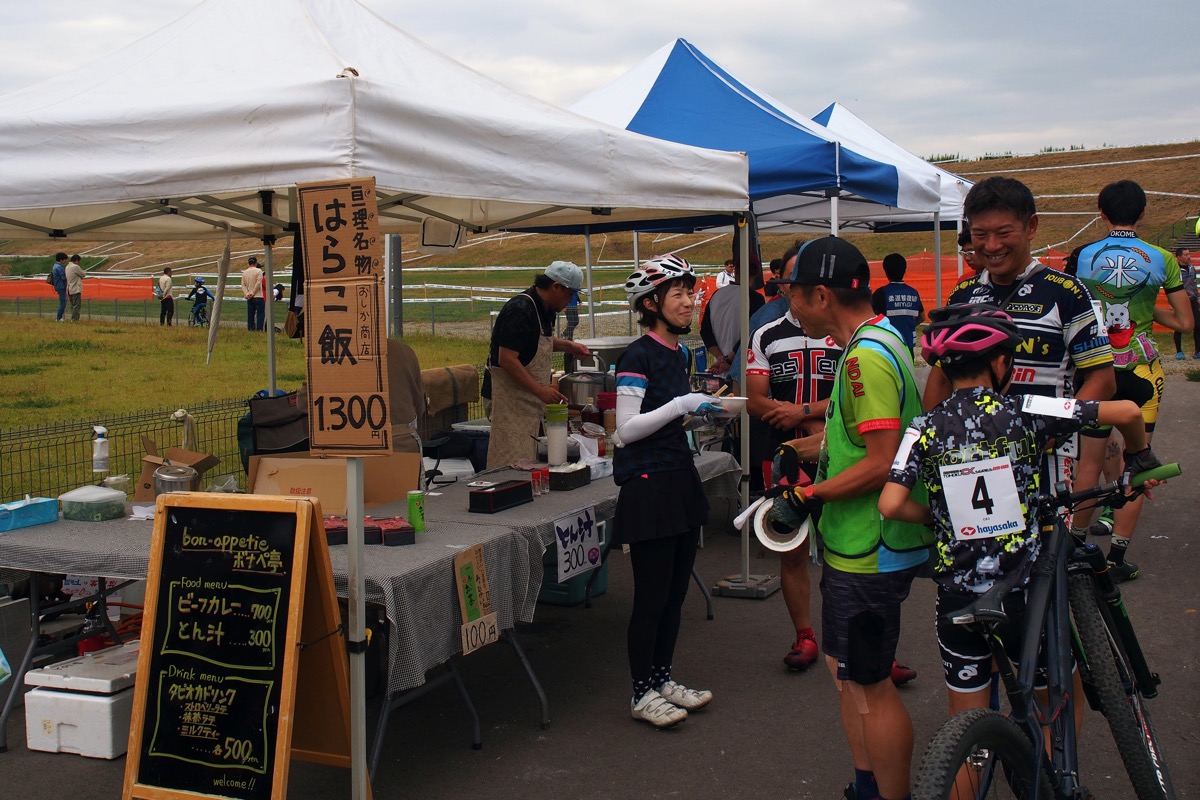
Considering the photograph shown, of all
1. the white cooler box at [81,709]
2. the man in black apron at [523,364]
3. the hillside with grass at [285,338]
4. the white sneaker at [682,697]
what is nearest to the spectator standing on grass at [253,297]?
the hillside with grass at [285,338]

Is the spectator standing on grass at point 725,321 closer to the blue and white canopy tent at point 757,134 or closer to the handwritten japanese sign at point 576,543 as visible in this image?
the blue and white canopy tent at point 757,134

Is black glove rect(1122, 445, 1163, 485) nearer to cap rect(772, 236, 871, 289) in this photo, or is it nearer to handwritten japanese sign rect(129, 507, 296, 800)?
cap rect(772, 236, 871, 289)

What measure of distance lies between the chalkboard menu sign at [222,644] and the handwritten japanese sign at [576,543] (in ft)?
4.38

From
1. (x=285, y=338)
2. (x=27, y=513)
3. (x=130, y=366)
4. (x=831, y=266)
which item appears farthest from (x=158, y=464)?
(x=285, y=338)

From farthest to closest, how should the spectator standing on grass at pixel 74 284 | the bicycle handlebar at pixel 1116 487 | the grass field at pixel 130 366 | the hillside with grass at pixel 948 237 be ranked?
the hillside with grass at pixel 948 237
the spectator standing on grass at pixel 74 284
the grass field at pixel 130 366
the bicycle handlebar at pixel 1116 487

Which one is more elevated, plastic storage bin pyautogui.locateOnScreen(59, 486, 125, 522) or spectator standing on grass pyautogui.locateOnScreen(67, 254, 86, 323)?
spectator standing on grass pyautogui.locateOnScreen(67, 254, 86, 323)

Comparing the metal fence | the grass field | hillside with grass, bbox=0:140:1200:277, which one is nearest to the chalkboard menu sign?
the metal fence

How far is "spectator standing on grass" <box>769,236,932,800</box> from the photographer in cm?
310

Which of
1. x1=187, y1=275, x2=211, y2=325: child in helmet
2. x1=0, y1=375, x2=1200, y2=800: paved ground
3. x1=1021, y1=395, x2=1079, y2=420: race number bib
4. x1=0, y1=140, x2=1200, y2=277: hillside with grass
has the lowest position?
x1=0, y1=375, x2=1200, y2=800: paved ground

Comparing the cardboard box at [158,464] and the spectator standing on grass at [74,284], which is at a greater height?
the spectator standing on grass at [74,284]

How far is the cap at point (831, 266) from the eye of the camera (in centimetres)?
329

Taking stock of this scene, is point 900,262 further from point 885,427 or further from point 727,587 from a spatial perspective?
point 885,427

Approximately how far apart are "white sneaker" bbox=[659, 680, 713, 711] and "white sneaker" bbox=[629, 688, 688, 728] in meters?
0.07

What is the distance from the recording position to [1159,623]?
18.9 ft
